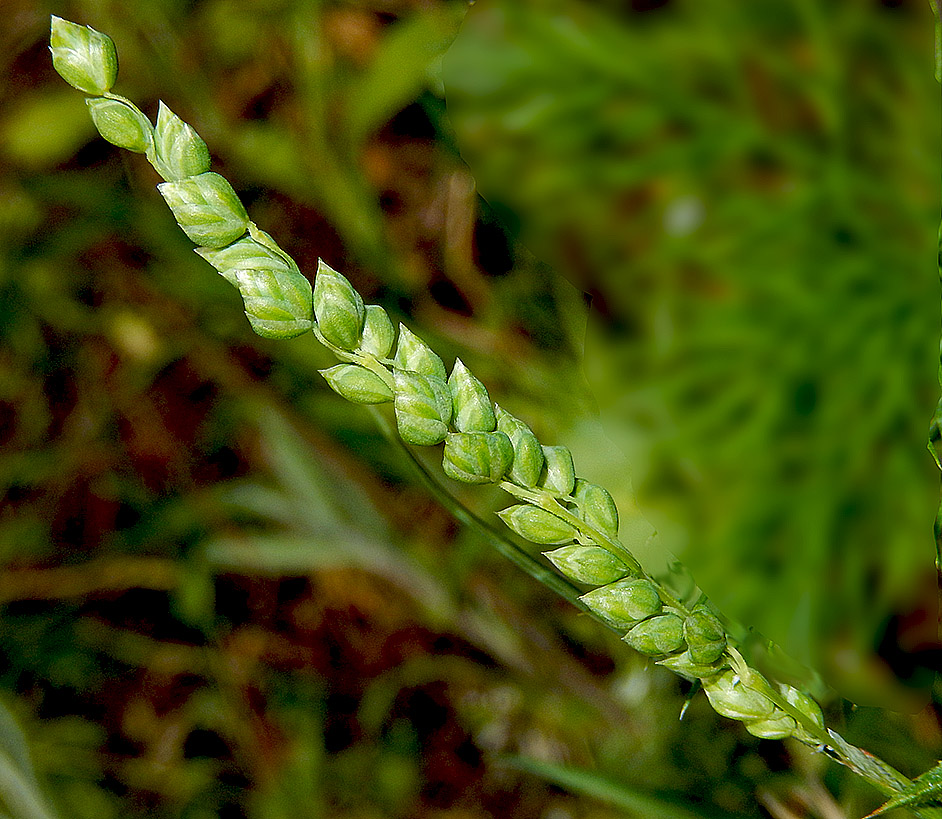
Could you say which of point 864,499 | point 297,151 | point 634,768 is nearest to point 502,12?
point 297,151

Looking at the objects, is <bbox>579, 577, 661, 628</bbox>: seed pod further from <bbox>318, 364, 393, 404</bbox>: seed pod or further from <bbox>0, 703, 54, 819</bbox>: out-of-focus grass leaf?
<bbox>0, 703, 54, 819</bbox>: out-of-focus grass leaf

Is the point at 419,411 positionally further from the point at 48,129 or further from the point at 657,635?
the point at 48,129

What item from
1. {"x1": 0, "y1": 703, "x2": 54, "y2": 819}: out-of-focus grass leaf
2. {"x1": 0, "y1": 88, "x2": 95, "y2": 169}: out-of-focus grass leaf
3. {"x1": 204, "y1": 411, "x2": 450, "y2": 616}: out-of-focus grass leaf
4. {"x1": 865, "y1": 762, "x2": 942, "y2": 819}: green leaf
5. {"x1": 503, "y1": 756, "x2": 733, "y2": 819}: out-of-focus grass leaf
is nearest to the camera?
{"x1": 865, "y1": 762, "x2": 942, "y2": 819}: green leaf

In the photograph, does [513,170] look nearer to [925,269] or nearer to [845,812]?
[925,269]

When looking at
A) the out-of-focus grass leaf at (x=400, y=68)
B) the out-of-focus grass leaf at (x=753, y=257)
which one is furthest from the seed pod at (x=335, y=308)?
the out-of-focus grass leaf at (x=400, y=68)

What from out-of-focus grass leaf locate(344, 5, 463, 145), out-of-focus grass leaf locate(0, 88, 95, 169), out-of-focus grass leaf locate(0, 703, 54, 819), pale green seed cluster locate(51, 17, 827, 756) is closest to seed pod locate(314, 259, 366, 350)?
pale green seed cluster locate(51, 17, 827, 756)

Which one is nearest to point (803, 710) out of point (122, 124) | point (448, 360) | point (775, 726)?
point (775, 726)

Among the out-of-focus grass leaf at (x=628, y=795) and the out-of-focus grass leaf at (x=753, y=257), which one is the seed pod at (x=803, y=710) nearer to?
the out-of-focus grass leaf at (x=628, y=795)
